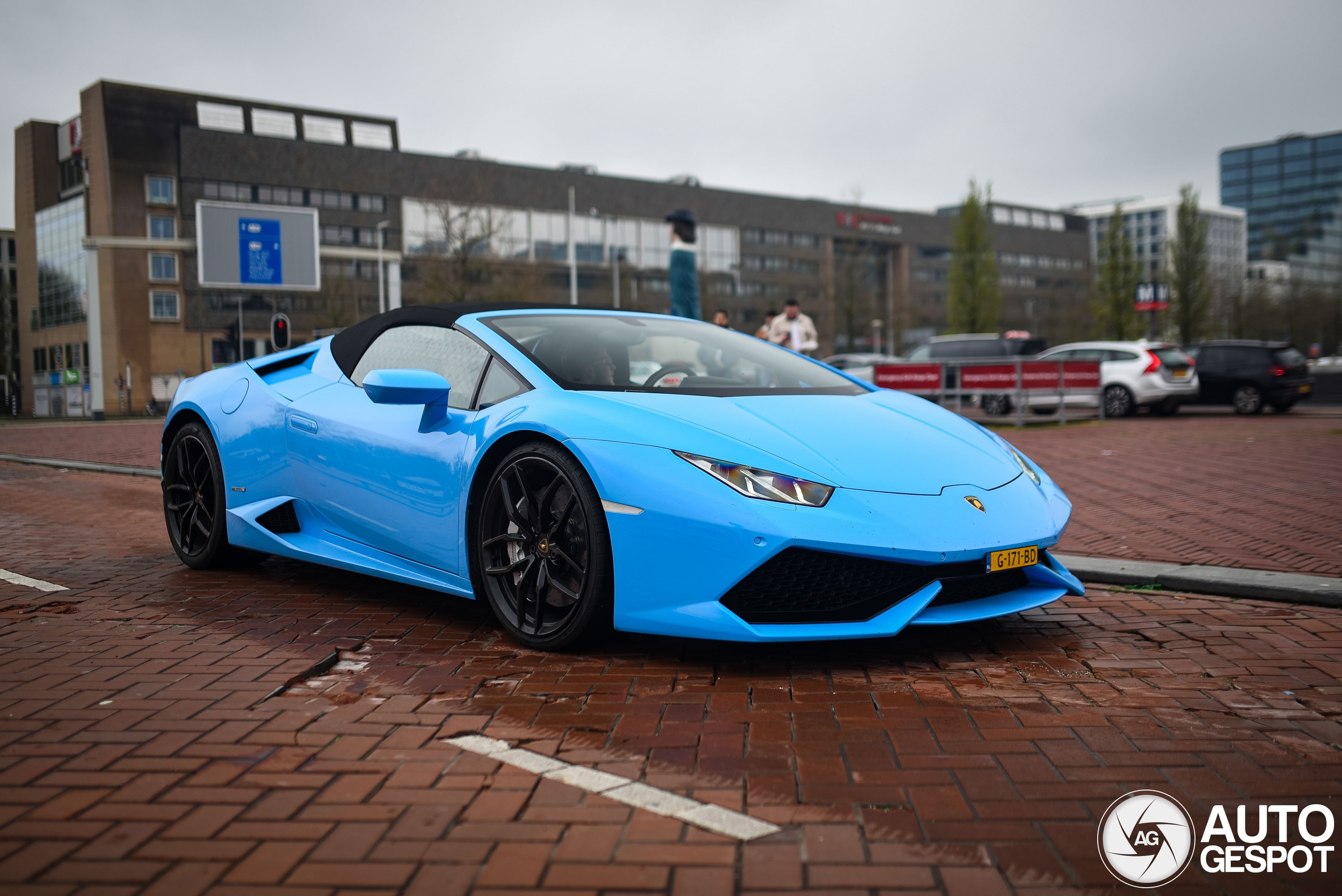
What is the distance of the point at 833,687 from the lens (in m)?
3.40

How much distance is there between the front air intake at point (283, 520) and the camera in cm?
480

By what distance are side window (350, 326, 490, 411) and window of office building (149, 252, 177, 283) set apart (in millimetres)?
61231

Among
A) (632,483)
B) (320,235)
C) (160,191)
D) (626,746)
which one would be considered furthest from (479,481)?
(320,235)

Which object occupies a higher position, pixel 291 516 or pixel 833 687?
pixel 291 516

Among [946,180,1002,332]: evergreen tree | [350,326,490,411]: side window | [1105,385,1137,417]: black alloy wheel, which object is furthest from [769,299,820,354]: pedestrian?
[946,180,1002,332]: evergreen tree

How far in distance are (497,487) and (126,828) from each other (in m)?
1.74

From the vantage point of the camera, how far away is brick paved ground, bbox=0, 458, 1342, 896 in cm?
216

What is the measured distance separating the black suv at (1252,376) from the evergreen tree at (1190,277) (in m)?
22.5

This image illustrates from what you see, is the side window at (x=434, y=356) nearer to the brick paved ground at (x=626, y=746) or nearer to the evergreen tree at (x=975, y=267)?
the brick paved ground at (x=626, y=746)

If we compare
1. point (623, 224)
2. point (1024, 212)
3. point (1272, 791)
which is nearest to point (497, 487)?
point (1272, 791)

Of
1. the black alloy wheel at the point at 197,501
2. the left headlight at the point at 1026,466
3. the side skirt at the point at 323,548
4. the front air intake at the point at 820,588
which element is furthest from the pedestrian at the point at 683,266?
the front air intake at the point at 820,588

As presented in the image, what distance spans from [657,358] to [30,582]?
3.22 meters

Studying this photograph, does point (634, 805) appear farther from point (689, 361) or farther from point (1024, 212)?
point (1024, 212)

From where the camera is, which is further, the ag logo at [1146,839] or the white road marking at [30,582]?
the white road marking at [30,582]
